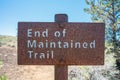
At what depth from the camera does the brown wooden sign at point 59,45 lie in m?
3.34

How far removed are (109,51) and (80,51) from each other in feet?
36.0

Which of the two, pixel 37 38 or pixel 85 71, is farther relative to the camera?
pixel 85 71

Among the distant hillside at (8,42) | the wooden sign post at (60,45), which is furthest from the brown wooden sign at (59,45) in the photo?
the distant hillside at (8,42)

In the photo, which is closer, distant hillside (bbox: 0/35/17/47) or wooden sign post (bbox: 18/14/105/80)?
wooden sign post (bbox: 18/14/105/80)

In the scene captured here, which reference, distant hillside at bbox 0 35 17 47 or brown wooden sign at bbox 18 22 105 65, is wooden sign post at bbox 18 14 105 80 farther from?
distant hillside at bbox 0 35 17 47

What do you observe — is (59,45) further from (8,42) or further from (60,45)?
(8,42)

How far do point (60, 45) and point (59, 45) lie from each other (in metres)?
0.01

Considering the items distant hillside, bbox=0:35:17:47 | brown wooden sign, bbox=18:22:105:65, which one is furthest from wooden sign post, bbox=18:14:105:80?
distant hillside, bbox=0:35:17:47

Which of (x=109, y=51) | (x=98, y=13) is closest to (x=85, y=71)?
(x=109, y=51)

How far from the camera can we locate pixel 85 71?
909 centimetres

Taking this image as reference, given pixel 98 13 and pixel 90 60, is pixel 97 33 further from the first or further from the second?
pixel 98 13

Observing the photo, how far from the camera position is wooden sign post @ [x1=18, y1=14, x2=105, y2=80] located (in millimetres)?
3344

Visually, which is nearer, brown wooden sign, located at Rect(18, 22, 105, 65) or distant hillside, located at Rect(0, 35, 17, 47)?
brown wooden sign, located at Rect(18, 22, 105, 65)

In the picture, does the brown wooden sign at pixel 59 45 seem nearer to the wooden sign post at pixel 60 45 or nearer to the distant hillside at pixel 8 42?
the wooden sign post at pixel 60 45
